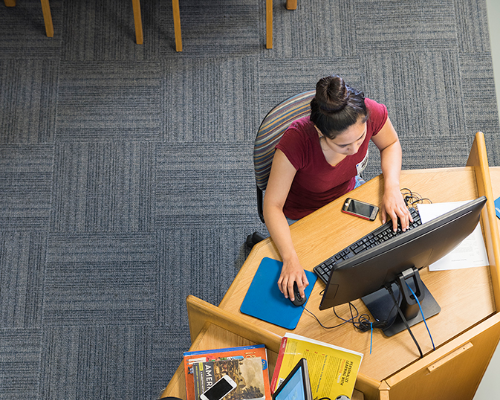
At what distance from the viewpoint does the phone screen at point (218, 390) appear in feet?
4.31

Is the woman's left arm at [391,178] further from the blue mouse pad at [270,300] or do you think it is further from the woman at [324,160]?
the blue mouse pad at [270,300]

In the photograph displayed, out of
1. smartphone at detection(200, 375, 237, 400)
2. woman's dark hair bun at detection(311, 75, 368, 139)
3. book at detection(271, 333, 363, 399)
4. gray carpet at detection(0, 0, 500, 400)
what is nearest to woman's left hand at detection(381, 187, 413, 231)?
woman's dark hair bun at detection(311, 75, 368, 139)

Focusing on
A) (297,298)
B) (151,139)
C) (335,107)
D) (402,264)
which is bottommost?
Result: (151,139)

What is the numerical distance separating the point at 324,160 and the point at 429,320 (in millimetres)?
609

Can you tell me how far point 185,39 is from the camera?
2.91m

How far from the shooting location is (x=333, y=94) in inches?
56.0

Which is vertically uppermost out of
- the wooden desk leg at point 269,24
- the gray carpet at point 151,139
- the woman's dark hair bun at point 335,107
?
the woman's dark hair bun at point 335,107

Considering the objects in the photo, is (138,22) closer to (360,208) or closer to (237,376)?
(360,208)

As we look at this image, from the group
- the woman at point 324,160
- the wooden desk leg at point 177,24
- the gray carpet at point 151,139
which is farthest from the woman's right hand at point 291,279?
the wooden desk leg at point 177,24

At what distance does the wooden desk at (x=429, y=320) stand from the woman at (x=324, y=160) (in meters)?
0.05

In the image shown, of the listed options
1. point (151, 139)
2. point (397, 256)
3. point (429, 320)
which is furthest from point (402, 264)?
point (151, 139)

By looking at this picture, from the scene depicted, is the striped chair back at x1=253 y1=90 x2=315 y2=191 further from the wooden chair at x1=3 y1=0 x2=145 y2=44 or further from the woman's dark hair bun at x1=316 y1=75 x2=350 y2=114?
the wooden chair at x1=3 y1=0 x2=145 y2=44

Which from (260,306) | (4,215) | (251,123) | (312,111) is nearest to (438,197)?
(312,111)

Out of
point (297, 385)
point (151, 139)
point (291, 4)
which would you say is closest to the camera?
point (297, 385)
